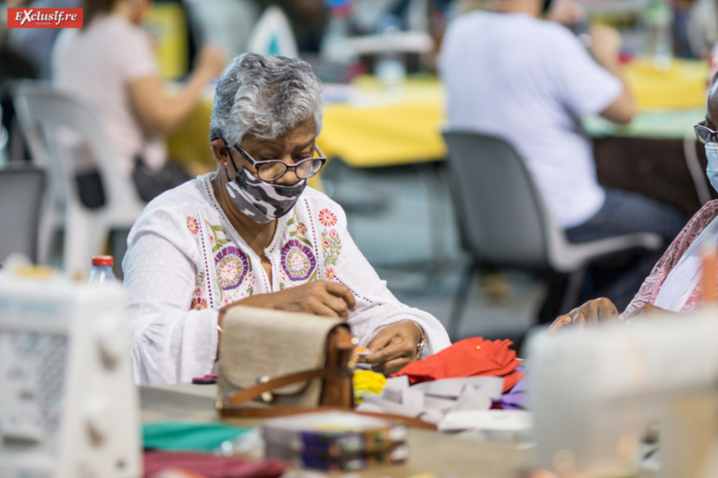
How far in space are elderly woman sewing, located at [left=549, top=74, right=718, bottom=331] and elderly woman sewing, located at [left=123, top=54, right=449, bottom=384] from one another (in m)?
0.33

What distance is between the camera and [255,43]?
494 centimetres

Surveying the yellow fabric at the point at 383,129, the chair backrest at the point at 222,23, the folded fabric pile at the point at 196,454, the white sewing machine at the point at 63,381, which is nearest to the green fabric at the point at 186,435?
the folded fabric pile at the point at 196,454

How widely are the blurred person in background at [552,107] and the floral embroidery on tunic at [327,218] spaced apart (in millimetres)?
1898

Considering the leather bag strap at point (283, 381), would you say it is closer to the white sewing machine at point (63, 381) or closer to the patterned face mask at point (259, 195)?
the white sewing machine at point (63, 381)

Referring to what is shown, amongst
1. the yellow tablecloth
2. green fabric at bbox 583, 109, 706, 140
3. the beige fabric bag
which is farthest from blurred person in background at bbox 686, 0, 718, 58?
the beige fabric bag

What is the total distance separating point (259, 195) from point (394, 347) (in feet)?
1.24

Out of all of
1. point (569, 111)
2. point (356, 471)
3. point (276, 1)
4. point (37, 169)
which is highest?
point (276, 1)

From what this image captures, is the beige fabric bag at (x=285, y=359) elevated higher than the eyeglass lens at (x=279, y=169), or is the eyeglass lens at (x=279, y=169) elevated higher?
the eyeglass lens at (x=279, y=169)

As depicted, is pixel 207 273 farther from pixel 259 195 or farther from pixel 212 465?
pixel 212 465

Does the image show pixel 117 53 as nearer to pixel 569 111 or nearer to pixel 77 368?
pixel 569 111

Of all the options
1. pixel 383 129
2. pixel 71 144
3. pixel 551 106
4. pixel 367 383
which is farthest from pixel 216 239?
pixel 383 129

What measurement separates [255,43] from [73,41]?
3.35 feet

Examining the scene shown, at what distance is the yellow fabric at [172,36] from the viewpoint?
7.77 meters

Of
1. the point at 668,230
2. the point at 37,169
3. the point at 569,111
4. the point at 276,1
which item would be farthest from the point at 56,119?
the point at 276,1
